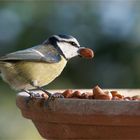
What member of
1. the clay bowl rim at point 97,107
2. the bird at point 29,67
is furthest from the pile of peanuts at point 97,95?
the bird at point 29,67

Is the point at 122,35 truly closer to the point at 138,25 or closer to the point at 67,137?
the point at 138,25

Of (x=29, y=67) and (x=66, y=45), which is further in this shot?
(x=66, y=45)

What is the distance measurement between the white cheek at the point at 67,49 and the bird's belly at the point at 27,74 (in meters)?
0.21

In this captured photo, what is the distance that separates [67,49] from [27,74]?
0.33 metres

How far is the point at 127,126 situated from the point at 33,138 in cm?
250

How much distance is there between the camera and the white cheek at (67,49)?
318 centimetres

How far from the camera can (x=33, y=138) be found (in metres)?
4.61

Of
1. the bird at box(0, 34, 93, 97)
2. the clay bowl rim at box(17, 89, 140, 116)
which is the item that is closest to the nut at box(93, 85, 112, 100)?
the clay bowl rim at box(17, 89, 140, 116)

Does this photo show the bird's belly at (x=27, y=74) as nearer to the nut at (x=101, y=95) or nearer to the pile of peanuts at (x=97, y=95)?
the pile of peanuts at (x=97, y=95)

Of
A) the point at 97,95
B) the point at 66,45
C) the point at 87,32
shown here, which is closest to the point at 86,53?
the point at 66,45

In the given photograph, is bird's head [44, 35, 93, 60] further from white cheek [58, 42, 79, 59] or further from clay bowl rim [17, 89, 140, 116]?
clay bowl rim [17, 89, 140, 116]

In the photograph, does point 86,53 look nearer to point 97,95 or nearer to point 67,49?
A: point 67,49

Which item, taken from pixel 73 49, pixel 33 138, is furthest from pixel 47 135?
pixel 33 138

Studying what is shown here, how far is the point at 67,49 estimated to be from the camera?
3.19 m
